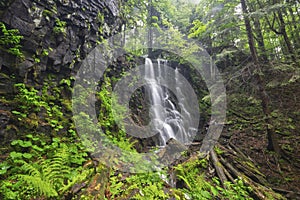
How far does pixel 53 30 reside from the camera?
214 inches

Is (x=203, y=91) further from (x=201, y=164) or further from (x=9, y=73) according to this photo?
(x=9, y=73)

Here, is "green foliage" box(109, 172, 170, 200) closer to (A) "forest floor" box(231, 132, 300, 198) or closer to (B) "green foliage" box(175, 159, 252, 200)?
(B) "green foliage" box(175, 159, 252, 200)

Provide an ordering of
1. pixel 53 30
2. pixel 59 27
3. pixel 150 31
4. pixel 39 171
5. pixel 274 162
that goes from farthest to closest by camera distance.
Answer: pixel 150 31
pixel 59 27
pixel 53 30
pixel 274 162
pixel 39 171

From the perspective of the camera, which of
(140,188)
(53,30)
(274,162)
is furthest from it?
(53,30)

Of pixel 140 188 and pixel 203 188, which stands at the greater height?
pixel 140 188

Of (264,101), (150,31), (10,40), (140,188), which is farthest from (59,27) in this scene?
(150,31)

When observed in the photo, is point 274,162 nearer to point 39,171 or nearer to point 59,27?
point 39,171

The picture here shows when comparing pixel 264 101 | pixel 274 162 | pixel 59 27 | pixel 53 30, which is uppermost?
pixel 59 27

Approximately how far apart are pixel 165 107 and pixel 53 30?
26.0 feet

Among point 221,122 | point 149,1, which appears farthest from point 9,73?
point 149,1

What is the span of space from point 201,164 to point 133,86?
671cm

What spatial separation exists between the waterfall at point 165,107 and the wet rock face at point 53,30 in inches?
202

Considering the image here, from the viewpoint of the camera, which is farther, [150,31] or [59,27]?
[150,31]

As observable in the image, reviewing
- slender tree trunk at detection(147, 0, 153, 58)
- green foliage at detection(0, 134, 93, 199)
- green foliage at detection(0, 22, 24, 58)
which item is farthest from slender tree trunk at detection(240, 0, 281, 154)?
slender tree trunk at detection(147, 0, 153, 58)
